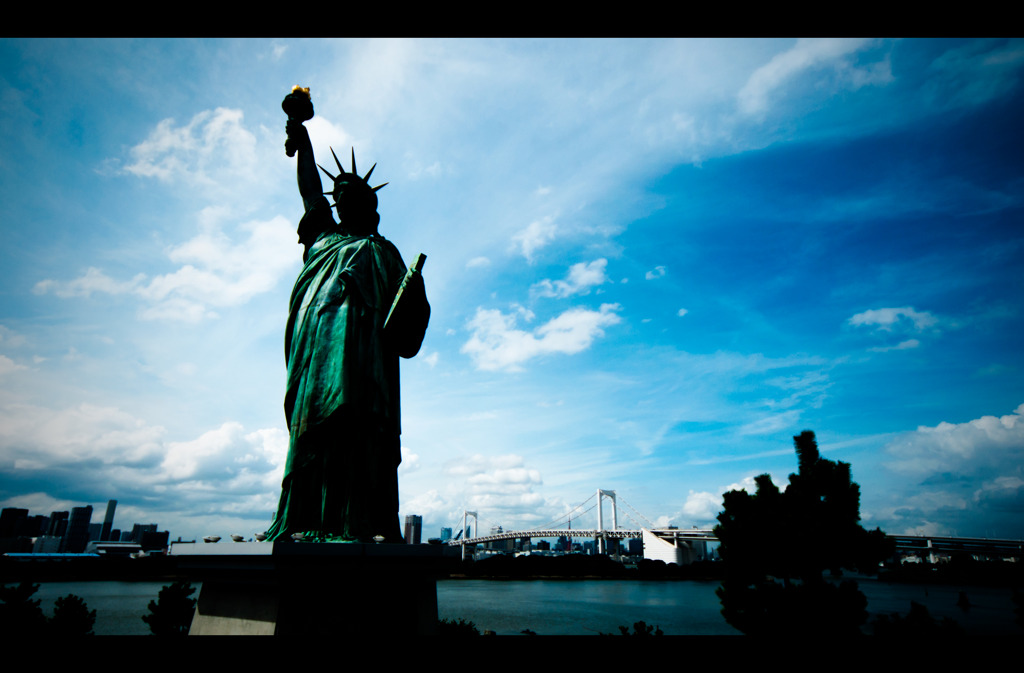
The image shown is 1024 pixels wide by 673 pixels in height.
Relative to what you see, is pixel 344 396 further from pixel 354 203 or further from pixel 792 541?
pixel 792 541

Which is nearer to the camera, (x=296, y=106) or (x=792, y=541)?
(x=296, y=106)

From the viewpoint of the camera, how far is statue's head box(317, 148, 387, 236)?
6344 millimetres

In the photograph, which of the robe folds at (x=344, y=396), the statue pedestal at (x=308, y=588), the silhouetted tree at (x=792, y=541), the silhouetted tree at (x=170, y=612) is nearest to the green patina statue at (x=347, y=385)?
the robe folds at (x=344, y=396)

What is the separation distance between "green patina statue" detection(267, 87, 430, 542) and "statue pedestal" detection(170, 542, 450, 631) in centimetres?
77

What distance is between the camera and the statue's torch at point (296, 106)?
6.39 meters

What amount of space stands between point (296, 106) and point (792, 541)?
44.3ft

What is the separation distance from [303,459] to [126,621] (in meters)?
26.3

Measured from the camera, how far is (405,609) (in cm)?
377

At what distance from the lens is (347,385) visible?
484 centimetres

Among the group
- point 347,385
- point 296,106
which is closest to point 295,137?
point 296,106

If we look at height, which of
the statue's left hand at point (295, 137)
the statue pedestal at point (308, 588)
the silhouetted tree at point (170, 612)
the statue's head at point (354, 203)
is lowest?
the silhouetted tree at point (170, 612)

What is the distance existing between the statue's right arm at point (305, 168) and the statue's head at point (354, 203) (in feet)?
0.62

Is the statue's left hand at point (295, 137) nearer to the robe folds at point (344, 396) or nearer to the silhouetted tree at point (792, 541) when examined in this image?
the robe folds at point (344, 396)
